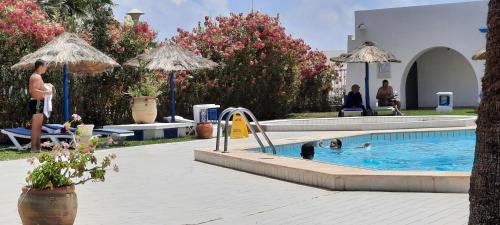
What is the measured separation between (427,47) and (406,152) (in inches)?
593

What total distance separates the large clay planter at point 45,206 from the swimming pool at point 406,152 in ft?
22.7

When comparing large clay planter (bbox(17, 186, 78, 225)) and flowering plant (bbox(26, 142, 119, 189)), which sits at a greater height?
flowering plant (bbox(26, 142, 119, 189))

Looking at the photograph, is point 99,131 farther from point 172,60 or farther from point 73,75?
point 73,75

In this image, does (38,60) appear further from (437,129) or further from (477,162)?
(477,162)

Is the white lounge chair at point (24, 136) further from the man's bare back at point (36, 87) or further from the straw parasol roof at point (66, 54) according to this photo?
the straw parasol roof at point (66, 54)

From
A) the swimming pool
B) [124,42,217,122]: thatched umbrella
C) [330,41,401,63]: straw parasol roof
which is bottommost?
the swimming pool

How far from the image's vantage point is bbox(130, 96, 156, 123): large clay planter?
1872 centimetres

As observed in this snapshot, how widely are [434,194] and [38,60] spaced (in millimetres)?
8954

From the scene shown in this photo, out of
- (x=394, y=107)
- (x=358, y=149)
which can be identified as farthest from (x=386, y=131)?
(x=394, y=107)

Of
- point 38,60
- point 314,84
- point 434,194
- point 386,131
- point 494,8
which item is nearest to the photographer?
point 494,8

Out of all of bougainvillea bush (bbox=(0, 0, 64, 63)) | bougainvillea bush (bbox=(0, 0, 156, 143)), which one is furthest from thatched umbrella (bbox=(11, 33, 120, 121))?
bougainvillea bush (bbox=(0, 0, 156, 143))

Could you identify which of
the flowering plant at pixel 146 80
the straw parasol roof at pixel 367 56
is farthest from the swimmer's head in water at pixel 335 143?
the straw parasol roof at pixel 367 56

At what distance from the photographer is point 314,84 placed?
30.9m

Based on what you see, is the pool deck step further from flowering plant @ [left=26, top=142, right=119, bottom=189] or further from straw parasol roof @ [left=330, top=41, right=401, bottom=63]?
straw parasol roof @ [left=330, top=41, right=401, bottom=63]
